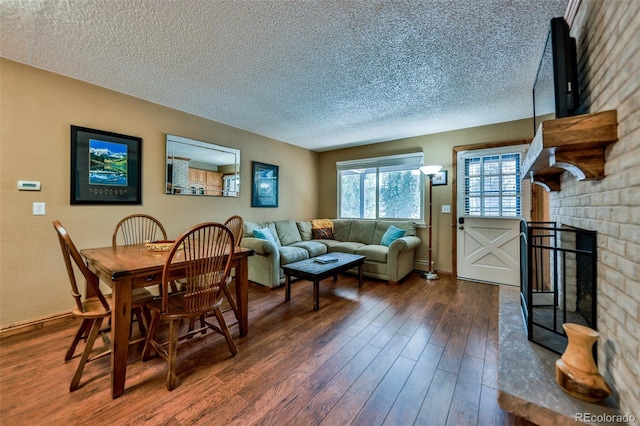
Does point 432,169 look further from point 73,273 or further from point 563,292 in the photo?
point 73,273

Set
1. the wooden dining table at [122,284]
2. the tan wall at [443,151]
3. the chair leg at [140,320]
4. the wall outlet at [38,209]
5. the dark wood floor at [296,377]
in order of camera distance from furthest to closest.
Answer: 1. the tan wall at [443,151]
2. the wall outlet at [38,209]
3. the chair leg at [140,320]
4. the wooden dining table at [122,284]
5. the dark wood floor at [296,377]

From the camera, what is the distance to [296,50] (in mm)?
2049

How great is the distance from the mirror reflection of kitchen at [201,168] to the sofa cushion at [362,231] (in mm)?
2267

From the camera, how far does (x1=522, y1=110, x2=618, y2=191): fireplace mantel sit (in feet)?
3.74

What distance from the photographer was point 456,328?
7.66ft

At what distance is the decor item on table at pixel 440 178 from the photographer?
13.7 feet

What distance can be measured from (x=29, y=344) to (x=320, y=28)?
137 inches

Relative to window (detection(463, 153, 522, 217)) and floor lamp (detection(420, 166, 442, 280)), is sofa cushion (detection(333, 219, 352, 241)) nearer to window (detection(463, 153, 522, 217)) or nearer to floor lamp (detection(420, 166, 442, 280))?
floor lamp (detection(420, 166, 442, 280))

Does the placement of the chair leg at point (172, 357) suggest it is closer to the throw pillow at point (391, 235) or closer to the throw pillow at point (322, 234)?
the throw pillow at point (391, 235)

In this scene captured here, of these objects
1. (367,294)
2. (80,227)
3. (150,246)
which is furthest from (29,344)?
(367,294)

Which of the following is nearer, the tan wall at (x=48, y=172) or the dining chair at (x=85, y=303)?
the dining chair at (x=85, y=303)

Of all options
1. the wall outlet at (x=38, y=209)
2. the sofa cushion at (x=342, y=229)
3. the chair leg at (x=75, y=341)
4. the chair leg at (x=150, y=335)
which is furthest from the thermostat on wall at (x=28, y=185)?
the sofa cushion at (x=342, y=229)

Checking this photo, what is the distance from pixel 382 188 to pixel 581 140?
3797 millimetres

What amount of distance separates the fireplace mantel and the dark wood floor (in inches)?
55.6
